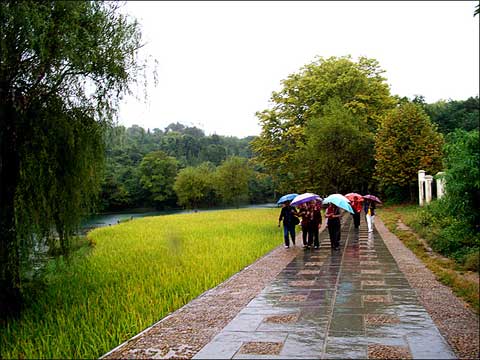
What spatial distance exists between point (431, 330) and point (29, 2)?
307 inches

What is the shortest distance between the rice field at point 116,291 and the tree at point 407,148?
15.5m

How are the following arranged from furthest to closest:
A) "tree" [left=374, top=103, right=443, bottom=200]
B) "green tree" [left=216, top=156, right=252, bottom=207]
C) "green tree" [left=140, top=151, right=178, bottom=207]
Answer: "green tree" [left=140, top=151, right=178, bottom=207]
"green tree" [left=216, top=156, right=252, bottom=207]
"tree" [left=374, top=103, right=443, bottom=200]

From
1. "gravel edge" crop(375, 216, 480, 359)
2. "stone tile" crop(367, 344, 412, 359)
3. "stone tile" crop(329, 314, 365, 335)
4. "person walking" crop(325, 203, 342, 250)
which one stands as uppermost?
"person walking" crop(325, 203, 342, 250)

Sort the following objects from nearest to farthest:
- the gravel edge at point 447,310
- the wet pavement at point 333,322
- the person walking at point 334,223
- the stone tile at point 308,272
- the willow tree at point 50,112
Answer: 1. the wet pavement at point 333,322
2. the gravel edge at point 447,310
3. the willow tree at point 50,112
4. the stone tile at point 308,272
5. the person walking at point 334,223

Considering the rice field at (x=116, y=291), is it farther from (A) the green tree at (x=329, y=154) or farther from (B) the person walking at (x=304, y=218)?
(A) the green tree at (x=329, y=154)

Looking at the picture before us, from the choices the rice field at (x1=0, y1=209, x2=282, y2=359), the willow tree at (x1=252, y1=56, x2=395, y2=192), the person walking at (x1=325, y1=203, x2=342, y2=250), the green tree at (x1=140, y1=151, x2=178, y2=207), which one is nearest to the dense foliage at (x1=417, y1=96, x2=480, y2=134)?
the willow tree at (x1=252, y1=56, x2=395, y2=192)

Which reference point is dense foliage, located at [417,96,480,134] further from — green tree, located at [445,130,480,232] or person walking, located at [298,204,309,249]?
green tree, located at [445,130,480,232]

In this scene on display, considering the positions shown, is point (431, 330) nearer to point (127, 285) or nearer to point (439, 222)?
point (127, 285)

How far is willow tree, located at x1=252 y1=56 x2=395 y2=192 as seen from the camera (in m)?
36.3

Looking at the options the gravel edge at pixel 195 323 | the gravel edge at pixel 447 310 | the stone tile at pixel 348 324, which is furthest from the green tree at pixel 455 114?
the stone tile at pixel 348 324

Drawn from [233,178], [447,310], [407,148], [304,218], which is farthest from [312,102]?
[447,310]

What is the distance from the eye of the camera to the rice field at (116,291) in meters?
6.85

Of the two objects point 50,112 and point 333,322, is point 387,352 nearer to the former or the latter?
point 333,322

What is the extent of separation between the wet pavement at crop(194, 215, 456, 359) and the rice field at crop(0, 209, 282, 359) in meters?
1.64
